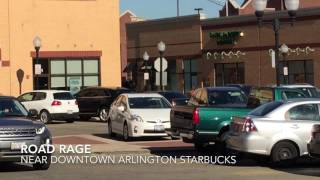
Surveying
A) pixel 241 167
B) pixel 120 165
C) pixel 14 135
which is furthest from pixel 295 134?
pixel 14 135

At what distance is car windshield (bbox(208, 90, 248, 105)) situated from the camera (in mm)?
18392

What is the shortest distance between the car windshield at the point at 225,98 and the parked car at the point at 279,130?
9.78 ft

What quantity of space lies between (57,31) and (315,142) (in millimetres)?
31915

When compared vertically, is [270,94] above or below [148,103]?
above

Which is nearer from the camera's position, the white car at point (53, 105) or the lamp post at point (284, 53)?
the white car at point (53, 105)

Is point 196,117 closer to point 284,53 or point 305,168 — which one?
point 305,168

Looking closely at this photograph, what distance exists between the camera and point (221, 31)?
58.5 meters

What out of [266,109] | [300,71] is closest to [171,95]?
[266,109]

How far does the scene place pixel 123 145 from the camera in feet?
67.9

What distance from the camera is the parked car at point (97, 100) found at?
114 ft

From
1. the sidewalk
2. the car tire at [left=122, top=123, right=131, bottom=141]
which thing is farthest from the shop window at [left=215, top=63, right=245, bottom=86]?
the car tire at [left=122, top=123, right=131, bottom=141]

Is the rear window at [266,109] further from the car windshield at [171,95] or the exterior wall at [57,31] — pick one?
the exterior wall at [57,31]

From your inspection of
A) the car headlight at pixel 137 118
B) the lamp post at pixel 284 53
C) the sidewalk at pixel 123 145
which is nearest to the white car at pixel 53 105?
the sidewalk at pixel 123 145

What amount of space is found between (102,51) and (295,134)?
30.8 metres
